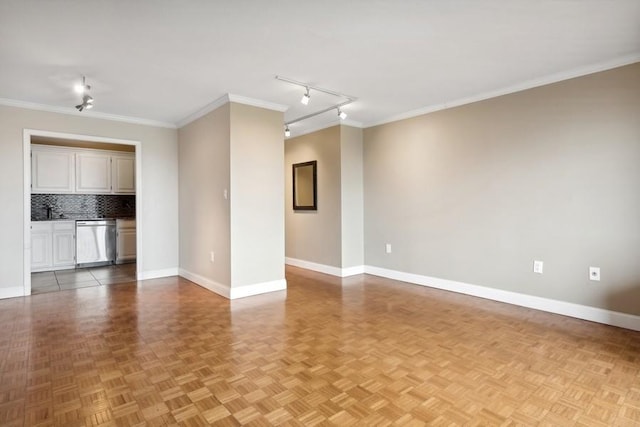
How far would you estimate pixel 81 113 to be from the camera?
4621 millimetres

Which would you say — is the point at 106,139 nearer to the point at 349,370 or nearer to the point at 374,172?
the point at 374,172

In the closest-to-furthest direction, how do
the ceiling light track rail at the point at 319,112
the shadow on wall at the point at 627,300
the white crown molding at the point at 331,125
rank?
the shadow on wall at the point at 627,300
the ceiling light track rail at the point at 319,112
the white crown molding at the point at 331,125

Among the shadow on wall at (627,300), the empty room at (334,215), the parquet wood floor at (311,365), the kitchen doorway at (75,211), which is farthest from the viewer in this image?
the kitchen doorway at (75,211)

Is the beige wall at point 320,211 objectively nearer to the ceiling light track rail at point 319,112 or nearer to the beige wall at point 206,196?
the ceiling light track rail at point 319,112

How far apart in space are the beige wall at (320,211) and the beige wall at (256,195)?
113cm

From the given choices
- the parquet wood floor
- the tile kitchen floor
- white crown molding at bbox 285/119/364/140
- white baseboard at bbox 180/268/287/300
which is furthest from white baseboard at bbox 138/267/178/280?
white crown molding at bbox 285/119/364/140

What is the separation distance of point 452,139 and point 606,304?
91.1 inches

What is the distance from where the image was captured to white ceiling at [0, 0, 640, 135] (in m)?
2.23

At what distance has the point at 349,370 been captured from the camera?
2.29 m

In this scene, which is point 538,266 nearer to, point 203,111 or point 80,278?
point 203,111

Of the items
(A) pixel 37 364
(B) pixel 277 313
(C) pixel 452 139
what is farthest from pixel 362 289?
(A) pixel 37 364

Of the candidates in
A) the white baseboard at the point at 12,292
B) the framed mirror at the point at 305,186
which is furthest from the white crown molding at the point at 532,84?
the white baseboard at the point at 12,292

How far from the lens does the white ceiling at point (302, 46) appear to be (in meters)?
2.23

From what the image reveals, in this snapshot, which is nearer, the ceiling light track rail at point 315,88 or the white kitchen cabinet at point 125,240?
the ceiling light track rail at point 315,88
